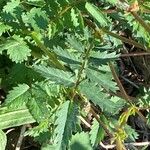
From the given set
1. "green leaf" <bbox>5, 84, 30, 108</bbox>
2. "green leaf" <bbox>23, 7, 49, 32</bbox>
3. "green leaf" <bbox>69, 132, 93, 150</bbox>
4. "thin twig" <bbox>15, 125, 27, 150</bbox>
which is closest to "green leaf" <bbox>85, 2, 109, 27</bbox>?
"green leaf" <bbox>23, 7, 49, 32</bbox>

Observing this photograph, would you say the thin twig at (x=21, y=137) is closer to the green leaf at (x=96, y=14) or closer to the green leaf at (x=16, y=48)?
the green leaf at (x=16, y=48)

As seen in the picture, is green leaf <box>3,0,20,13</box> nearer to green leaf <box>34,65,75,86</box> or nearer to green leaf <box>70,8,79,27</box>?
green leaf <box>70,8,79,27</box>

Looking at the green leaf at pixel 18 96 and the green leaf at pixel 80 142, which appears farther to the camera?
the green leaf at pixel 80 142

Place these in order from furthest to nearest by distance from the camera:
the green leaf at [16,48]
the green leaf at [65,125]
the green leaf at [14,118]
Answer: the green leaf at [14,118]
the green leaf at [16,48]
the green leaf at [65,125]

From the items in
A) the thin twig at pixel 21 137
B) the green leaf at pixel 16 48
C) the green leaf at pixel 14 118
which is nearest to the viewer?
the green leaf at pixel 16 48

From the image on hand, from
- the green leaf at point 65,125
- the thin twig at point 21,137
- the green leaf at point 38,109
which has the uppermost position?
the green leaf at point 65,125

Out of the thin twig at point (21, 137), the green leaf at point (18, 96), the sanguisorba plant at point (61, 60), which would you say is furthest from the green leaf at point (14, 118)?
the green leaf at point (18, 96)

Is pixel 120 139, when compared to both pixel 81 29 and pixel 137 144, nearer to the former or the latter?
pixel 81 29
